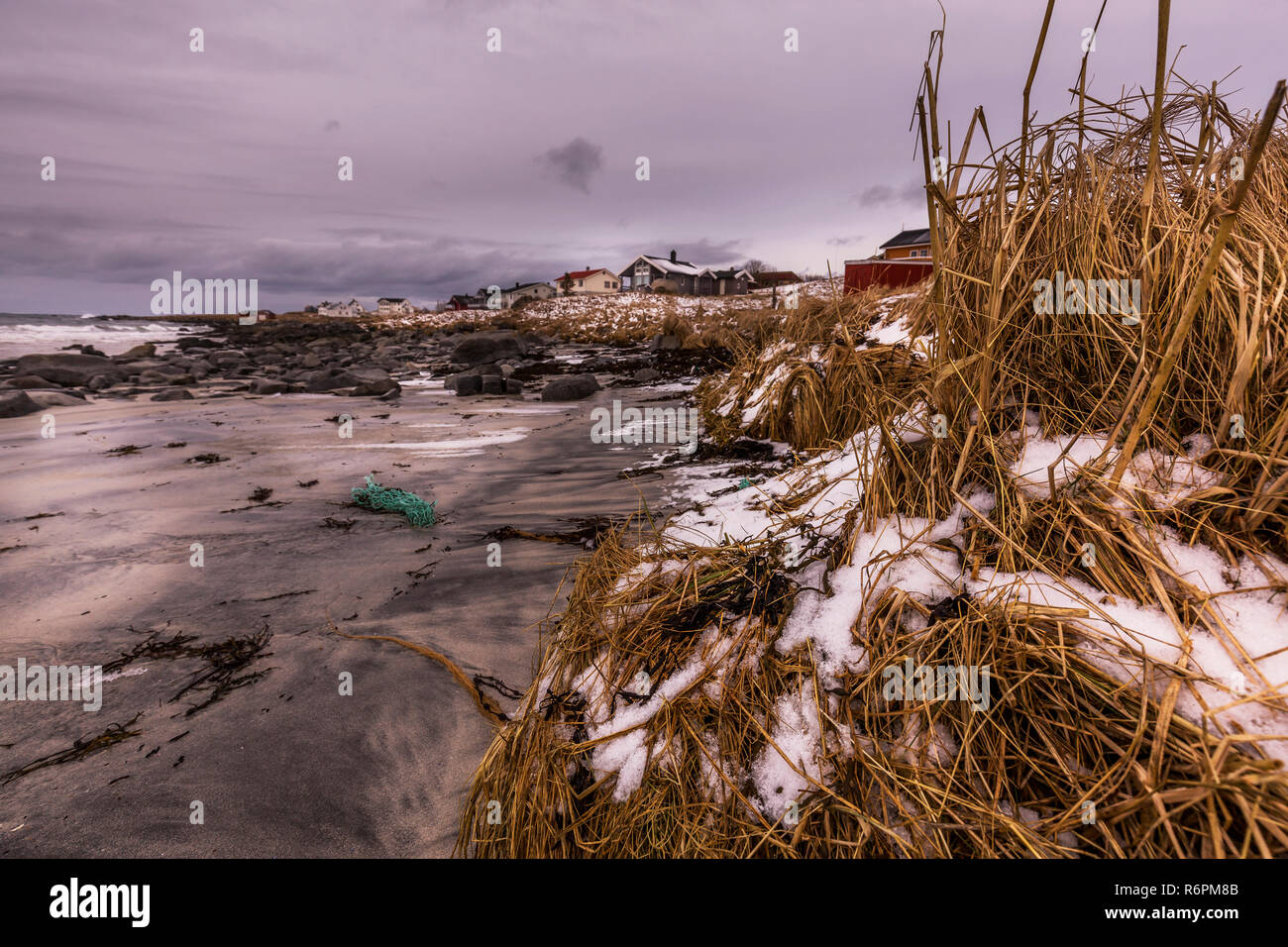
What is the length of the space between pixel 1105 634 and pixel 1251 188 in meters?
1.93

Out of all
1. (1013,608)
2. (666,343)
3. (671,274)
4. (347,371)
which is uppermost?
(671,274)

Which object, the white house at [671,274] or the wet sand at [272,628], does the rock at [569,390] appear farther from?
the white house at [671,274]

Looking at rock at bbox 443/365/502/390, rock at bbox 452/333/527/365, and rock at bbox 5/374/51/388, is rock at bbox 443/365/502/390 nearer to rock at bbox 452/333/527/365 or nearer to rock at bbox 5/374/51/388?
rock at bbox 452/333/527/365

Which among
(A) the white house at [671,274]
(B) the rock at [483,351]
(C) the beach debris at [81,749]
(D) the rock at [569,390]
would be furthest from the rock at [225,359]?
(A) the white house at [671,274]

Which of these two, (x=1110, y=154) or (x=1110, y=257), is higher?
(x=1110, y=154)

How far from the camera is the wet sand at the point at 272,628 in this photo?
200 centimetres

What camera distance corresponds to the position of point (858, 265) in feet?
40.8

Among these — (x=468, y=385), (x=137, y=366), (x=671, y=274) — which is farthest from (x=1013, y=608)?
(x=671, y=274)

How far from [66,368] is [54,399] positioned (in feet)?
23.3

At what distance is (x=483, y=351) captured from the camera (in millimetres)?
19109

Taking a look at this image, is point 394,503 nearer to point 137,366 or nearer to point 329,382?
point 329,382
